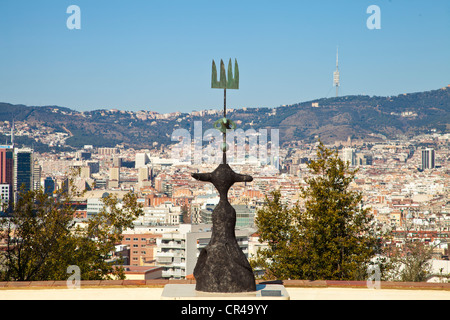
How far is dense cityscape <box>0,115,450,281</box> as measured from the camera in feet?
185

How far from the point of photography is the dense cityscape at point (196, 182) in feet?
185

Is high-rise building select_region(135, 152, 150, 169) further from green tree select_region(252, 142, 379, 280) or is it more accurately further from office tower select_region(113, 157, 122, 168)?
green tree select_region(252, 142, 379, 280)

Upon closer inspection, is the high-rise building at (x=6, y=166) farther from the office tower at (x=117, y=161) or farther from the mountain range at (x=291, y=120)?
the office tower at (x=117, y=161)

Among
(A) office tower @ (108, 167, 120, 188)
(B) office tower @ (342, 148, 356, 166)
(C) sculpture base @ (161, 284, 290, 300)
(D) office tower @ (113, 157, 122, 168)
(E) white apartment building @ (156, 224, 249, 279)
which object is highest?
(B) office tower @ (342, 148, 356, 166)

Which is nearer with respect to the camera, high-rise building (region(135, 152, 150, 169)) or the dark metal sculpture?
the dark metal sculpture

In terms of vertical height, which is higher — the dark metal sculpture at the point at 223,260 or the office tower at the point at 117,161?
the office tower at the point at 117,161

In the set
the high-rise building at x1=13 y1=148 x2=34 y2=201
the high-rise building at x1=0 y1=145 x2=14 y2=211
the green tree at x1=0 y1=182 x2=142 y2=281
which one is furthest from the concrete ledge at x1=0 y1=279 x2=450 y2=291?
the high-rise building at x1=13 y1=148 x2=34 y2=201

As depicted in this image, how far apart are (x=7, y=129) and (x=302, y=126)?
66924mm

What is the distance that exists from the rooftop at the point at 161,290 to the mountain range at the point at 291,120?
129 m

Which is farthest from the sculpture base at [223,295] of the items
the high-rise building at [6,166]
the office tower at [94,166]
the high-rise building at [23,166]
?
the office tower at [94,166]

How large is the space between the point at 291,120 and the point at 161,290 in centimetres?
14258

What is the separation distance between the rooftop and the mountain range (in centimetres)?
12869
